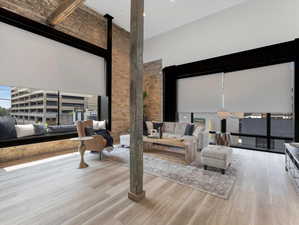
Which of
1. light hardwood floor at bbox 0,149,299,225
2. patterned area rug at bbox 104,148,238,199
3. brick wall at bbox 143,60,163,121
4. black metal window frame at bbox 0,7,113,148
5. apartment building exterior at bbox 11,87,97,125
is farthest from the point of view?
brick wall at bbox 143,60,163,121

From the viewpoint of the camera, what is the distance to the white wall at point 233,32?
361cm

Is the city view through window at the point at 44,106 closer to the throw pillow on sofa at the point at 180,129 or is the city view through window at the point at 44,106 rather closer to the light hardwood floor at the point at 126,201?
the light hardwood floor at the point at 126,201

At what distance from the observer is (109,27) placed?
511cm

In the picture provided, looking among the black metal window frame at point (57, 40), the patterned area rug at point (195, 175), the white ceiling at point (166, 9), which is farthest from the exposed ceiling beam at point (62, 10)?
the patterned area rug at point (195, 175)

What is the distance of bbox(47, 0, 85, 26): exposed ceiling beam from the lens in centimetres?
334

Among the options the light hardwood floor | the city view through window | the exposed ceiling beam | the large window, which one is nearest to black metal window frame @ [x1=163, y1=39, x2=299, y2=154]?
the large window

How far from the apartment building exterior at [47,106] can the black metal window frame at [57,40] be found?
285 mm

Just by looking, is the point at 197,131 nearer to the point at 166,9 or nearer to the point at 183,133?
the point at 183,133

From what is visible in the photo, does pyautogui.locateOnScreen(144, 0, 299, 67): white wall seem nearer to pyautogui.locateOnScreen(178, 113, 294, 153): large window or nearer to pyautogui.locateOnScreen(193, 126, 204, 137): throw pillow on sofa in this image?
pyautogui.locateOnScreen(178, 113, 294, 153): large window

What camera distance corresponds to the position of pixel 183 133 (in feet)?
14.8

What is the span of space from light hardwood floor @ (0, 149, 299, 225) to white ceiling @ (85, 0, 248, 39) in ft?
16.0

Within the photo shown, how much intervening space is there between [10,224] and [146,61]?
6.32m

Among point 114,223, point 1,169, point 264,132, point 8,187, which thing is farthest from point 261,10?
point 1,169

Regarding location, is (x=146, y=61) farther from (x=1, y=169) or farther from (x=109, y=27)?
(x=1, y=169)
